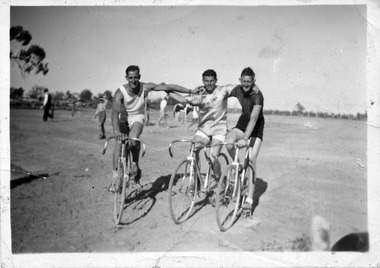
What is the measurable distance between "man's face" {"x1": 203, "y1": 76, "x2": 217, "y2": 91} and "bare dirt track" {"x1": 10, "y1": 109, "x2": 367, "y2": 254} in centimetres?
160

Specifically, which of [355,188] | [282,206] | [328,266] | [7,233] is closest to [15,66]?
[7,233]

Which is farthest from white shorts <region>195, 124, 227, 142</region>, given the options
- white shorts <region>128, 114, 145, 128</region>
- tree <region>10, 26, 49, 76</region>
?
tree <region>10, 26, 49, 76</region>

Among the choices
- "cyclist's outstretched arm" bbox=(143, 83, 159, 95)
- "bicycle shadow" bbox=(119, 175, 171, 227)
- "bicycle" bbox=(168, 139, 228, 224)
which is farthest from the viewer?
"cyclist's outstretched arm" bbox=(143, 83, 159, 95)

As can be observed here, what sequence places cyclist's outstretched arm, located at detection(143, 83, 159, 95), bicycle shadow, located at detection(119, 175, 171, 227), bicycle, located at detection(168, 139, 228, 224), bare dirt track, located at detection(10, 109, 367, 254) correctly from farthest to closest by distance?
cyclist's outstretched arm, located at detection(143, 83, 159, 95)
bicycle shadow, located at detection(119, 175, 171, 227)
bicycle, located at detection(168, 139, 228, 224)
bare dirt track, located at detection(10, 109, 367, 254)

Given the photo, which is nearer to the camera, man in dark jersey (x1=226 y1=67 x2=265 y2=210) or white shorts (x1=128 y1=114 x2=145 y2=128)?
man in dark jersey (x1=226 y1=67 x2=265 y2=210)

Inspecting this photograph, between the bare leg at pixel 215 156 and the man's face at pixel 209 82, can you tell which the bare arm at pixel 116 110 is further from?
the bare leg at pixel 215 156

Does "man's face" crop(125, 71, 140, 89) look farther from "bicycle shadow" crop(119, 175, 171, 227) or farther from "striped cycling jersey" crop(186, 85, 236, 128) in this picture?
"bicycle shadow" crop(119, 175, 171, 227)

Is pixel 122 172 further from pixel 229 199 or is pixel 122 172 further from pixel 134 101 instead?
pixel 229 199

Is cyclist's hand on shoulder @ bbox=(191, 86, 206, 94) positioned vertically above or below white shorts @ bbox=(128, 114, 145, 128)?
above

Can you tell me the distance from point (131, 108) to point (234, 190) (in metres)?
1.76

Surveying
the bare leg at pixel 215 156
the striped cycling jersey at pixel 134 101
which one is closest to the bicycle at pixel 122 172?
the striped cycling jersey at pixel 134 101

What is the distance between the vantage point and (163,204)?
15.2ft

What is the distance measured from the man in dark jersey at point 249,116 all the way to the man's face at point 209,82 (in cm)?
31

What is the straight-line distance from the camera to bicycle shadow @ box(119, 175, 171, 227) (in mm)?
4289
